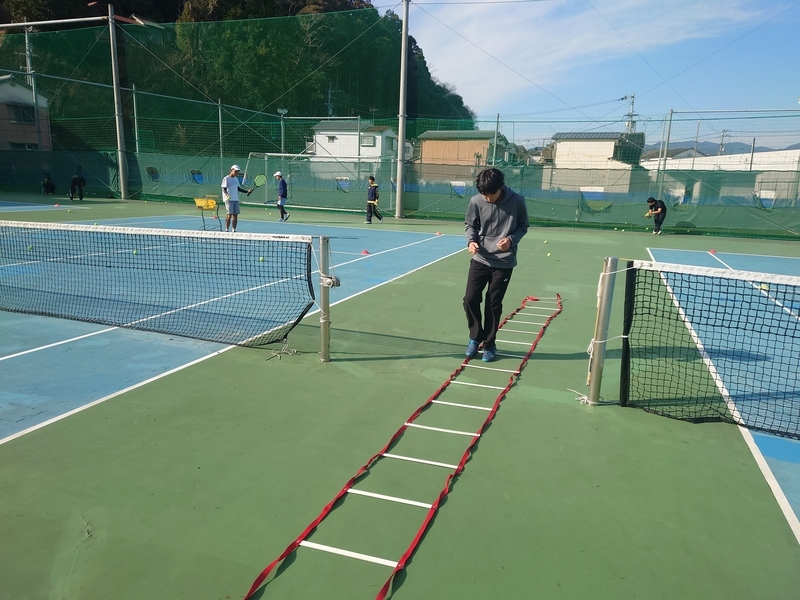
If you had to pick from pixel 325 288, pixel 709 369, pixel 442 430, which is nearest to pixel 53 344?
pixel 325 288

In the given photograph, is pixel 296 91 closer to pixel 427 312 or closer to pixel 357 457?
pixel 427 312

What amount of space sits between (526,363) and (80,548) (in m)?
3.98

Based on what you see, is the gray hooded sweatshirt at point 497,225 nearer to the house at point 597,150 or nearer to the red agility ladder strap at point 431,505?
the red agility ladder strap at point 431,505

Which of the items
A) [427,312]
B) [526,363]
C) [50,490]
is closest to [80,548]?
[50,490]

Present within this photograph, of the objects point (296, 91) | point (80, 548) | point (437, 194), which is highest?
point (296, 91)

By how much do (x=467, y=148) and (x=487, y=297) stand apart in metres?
27.9

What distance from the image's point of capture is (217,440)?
375 cm

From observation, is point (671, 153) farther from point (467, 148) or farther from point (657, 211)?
point (467, 148)

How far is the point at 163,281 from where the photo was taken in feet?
29.2

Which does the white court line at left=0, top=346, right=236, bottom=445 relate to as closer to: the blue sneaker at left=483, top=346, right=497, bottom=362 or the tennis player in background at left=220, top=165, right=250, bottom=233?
the blue sneaker at left=483, top=346, right=497, bottom=362

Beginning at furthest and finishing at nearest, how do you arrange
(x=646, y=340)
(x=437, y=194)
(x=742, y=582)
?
(x=437, y=194), (x=646, y=340), (x=742, y=582)

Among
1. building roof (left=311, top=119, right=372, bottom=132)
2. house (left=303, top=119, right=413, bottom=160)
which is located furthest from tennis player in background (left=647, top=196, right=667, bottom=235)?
building roof (left=311, top=119, right=372, bottom=132)

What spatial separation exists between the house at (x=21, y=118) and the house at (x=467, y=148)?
2239cm

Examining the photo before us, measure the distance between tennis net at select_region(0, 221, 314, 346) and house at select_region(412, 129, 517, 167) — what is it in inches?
567
